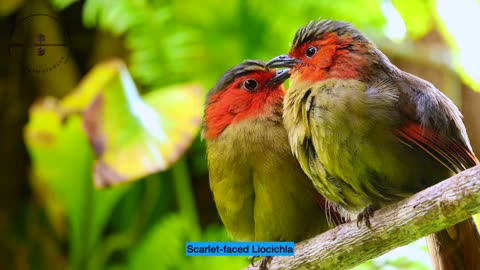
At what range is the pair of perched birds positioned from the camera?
139 centimetres

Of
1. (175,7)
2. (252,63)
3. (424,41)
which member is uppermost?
(175,7)

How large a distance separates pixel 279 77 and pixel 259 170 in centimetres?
22

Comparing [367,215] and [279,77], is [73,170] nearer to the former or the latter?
[279,77]

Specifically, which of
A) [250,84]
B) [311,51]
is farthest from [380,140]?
[250,84]

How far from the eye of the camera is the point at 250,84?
1706 mm

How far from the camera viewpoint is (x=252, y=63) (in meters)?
1.72

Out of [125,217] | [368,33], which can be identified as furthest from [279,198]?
[125,217]

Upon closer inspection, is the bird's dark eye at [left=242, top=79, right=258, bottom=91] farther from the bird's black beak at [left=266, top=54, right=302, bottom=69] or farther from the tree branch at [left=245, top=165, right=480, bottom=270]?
the tree branch at [left=245, top=165, right=480, bottom=270]

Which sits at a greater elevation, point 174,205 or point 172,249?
point 174,205

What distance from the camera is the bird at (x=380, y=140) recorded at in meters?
1.38

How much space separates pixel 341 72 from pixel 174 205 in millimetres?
1134

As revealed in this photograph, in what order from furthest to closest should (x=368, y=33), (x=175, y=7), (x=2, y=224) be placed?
(x=2, y=224)
(x=175, y=7)
(x=368, y=33)

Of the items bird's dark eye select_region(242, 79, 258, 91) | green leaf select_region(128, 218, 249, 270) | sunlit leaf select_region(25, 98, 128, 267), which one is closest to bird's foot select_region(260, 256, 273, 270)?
bird's dark eye select_region(242, 79, 258, 91)

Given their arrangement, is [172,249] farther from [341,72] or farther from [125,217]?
[341,72]
